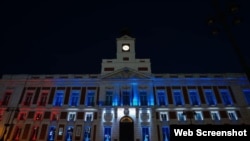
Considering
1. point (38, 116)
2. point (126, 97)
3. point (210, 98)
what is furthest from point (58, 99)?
point (210, 98)

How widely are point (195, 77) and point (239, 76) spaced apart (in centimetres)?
804

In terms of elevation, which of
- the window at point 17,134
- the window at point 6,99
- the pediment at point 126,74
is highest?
the pediment at point 126,74

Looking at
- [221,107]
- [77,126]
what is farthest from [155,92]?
[77,126]

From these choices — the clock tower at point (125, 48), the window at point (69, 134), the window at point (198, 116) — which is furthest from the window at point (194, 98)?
the window at point (69, 134)

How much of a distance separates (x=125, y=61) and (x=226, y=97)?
762 inches

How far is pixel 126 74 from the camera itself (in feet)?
128

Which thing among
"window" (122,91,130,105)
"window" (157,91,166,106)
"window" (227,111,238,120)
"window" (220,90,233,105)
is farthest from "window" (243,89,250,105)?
"window" (122,91,130,105)

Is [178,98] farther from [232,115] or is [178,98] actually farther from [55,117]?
[55,117]

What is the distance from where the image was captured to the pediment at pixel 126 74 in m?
38.7

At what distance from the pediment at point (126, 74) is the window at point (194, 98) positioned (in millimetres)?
8184

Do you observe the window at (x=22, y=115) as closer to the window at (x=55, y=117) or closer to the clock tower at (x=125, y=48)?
the window at (x=55, y=117)

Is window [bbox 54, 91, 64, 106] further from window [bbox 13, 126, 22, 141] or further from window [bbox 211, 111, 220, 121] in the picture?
window [bbox 211, 111, 220, 121]

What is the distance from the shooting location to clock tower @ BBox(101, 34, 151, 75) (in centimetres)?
4028

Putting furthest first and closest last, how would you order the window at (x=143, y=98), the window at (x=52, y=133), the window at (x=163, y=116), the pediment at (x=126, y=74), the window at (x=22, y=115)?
1. the pediment at (x=126, y=74)
2. the window at (x=143, y=98)
3. the window at (x=22, y=115)
4. the window at (x=163, y=116)
5. the window at (x=52, y=133)
